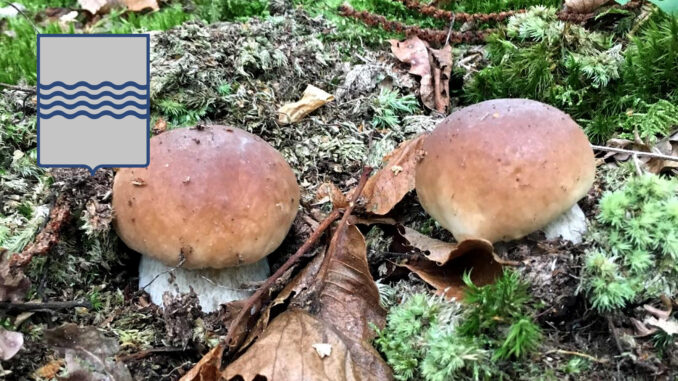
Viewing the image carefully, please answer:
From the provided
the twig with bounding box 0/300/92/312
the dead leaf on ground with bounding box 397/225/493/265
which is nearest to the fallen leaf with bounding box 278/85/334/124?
the dead leaf on ground with bounding box 397/225/493/265

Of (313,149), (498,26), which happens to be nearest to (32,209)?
(313,149)

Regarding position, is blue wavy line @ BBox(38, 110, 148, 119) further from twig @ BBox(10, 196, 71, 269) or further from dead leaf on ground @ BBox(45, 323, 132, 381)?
dead leaf on ground @ BBox(45, 323, 132, 381)

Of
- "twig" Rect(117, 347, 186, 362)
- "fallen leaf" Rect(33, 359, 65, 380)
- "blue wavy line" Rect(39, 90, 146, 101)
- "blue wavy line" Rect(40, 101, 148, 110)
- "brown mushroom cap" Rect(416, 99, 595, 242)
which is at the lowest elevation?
"fallen leaf" Rect(33, 359, 65, 380)

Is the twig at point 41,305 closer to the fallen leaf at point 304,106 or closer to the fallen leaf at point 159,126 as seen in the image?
the fallen leaf at point 159,126

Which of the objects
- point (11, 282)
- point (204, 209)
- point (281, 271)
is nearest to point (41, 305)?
point (11, 282)

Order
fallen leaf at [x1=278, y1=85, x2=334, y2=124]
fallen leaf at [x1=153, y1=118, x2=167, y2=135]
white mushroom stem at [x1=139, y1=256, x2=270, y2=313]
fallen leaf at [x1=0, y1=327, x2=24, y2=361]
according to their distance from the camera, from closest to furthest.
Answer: fallen leaf at [x1=0, y1=327, x2=24, y2=361], white mushroom stem at [x1=139, y1=256, x2=270, y2=313], fallen leaf at [x1=153, y1=118, x2=167, y2=135], fallen leaf at [x1=278, y1=85, x2=334, y2=124]

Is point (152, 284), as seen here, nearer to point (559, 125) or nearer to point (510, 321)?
point (510, 321)
